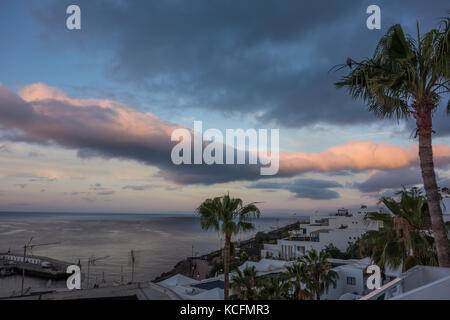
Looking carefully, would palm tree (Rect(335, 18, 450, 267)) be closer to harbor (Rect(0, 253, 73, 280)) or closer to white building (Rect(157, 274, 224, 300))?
white building (Rect(157, 274, 224, 300))

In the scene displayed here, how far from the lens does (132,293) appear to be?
18469 mm

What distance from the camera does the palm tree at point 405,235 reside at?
9453 mm

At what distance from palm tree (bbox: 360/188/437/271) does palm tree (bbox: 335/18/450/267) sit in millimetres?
1846

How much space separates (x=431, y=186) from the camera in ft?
25.8

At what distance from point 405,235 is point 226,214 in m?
8.66

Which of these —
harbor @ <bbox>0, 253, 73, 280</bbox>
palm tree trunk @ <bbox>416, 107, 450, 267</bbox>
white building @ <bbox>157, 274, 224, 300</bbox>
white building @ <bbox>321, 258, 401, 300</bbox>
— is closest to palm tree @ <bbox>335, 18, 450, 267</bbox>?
Answer: palm tree trunk @ <bbox>416, 107, 450, 267</bbox>

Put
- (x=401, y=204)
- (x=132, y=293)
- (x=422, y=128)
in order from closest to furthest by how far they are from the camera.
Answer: (x=422, y=128), (x=401, y=204), (x=132, y=293)

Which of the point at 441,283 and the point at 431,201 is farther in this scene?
the point at 431,201

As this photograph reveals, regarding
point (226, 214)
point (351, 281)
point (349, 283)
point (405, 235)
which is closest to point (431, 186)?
point (405, 235)

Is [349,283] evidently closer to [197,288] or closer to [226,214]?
[197,288]

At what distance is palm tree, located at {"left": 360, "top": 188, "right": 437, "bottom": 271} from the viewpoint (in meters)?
9.45

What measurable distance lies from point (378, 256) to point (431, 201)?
13.1ft
